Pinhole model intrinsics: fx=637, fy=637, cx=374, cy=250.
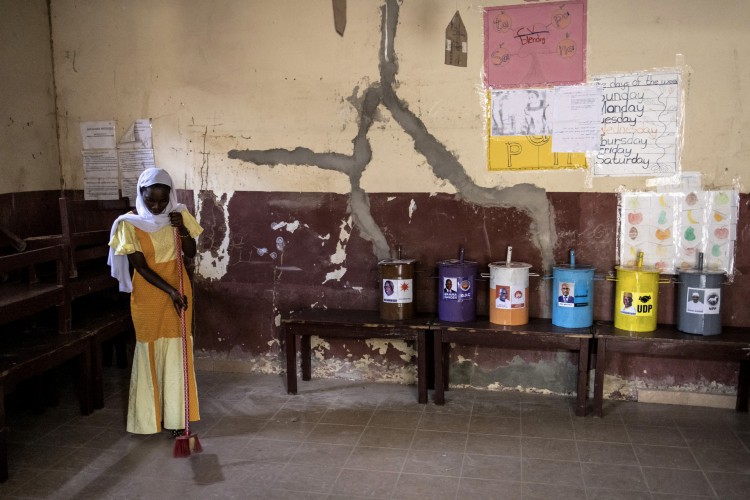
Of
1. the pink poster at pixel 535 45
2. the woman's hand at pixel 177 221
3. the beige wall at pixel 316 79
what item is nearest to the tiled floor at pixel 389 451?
the woman's hand at pixel 177 221

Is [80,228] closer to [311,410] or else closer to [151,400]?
[151,400]

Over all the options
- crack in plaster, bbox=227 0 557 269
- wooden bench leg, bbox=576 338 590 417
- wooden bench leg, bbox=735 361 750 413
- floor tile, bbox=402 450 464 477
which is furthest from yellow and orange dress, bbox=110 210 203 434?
wooden bench leg, bbox=735 361 750 413

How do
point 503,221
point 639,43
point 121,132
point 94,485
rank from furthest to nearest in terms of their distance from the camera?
point 121,132 → point 503,221 → point 639,43 → point 94,485

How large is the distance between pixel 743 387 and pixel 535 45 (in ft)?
8.89

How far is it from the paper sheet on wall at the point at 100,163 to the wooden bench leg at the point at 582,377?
3.90 m

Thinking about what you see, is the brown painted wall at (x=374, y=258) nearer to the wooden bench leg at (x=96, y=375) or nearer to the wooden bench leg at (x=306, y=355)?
the wooden bench leg at (x=306, y=355)

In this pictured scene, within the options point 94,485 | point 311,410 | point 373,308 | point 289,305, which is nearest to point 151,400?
point 94,485

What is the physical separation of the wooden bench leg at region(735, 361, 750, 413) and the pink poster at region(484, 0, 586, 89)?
222 centimetres

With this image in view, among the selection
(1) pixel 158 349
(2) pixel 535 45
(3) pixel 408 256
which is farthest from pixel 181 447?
(2) pixel 535 45

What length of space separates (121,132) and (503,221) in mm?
3169

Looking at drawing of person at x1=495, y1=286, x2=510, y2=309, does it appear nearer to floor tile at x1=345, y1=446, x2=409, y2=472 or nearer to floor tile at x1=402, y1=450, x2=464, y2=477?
floor tile at x1=402, y1=450, x2=464, y2=477

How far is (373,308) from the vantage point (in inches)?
193

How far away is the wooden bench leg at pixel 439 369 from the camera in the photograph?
437 centimetres

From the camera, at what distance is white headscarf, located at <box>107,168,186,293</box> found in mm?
3713
